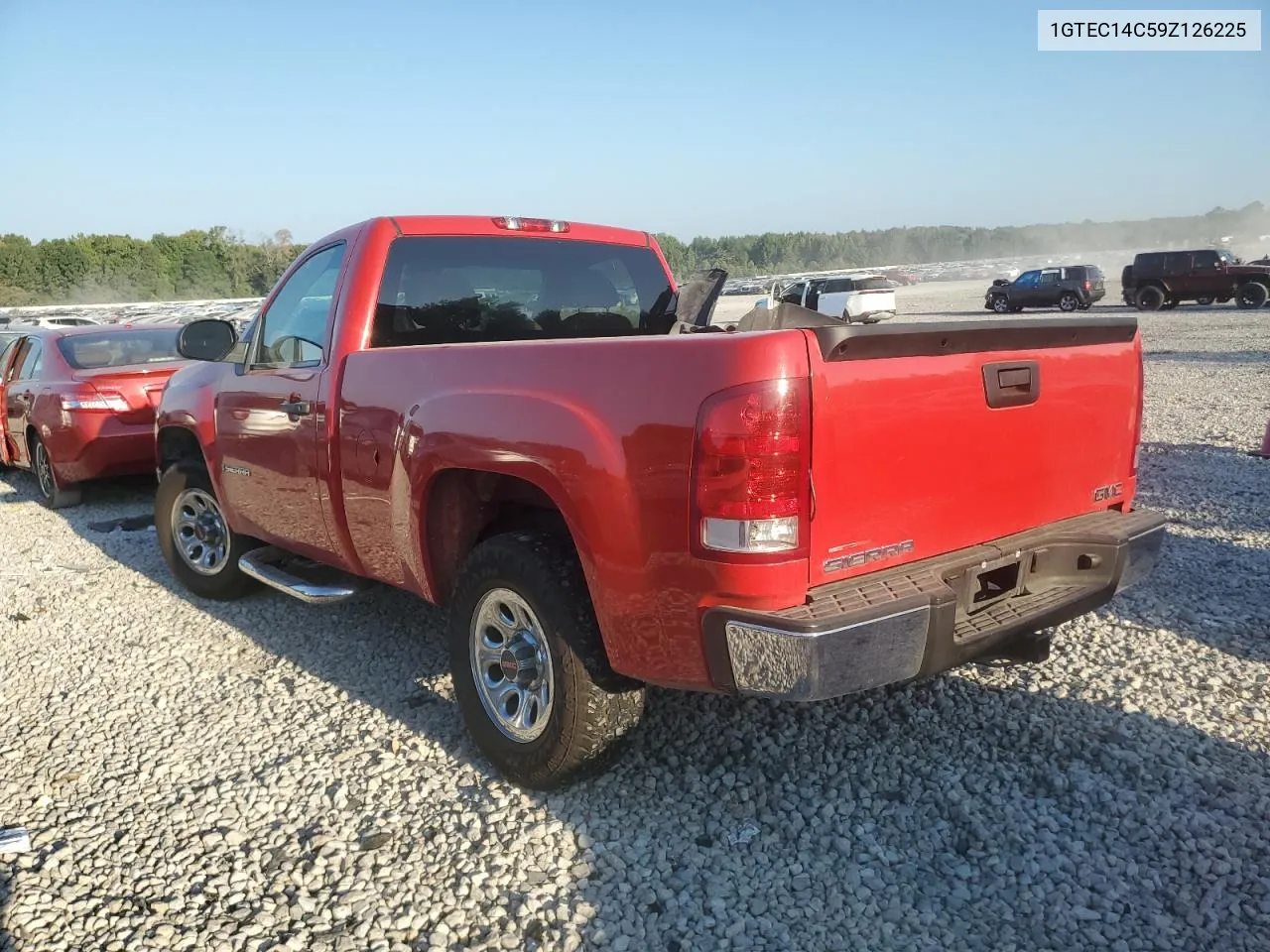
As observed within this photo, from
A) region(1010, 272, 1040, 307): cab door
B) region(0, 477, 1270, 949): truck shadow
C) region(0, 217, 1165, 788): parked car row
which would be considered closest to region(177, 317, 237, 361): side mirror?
region(0, 217, 1165, 788): parked car row

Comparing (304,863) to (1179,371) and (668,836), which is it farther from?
(1179,371)

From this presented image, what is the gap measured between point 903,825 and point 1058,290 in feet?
103

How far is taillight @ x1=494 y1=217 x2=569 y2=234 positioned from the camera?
4.33 metres

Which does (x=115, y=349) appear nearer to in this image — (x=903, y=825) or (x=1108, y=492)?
(x=903, y=825)

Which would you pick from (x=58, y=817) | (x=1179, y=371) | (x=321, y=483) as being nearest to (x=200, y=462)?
(x=321, y=483)

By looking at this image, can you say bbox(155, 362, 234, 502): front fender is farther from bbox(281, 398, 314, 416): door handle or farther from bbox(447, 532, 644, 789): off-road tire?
bbox(447, 532, 644, 789): off-road tire

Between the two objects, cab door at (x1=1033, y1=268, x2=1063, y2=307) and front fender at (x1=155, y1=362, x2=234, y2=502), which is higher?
cab door at (x1=1033, y1=268, x2=1063, y2=307)

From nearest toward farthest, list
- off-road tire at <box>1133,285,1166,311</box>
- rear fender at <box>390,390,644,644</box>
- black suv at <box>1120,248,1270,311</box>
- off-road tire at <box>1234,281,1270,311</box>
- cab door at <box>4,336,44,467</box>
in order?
rear fender at <box>390,390,644,644</box>
cab door at <box>4,336,44,467</box>
off-road tire at <box>1234,281,1270,311</box>
black suv at <box>1120,248,1270,311</box>
off-road tire at <box>1133,285,1166,311</box>

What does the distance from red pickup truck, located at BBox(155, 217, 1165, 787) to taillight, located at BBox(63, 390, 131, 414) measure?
420 centimetres

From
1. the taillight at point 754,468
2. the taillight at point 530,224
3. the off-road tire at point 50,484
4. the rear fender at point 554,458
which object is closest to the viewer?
the taillight at point 754,468

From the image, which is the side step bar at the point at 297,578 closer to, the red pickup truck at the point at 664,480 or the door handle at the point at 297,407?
the red pickup truck at the point at 664,480

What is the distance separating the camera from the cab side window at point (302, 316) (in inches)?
161

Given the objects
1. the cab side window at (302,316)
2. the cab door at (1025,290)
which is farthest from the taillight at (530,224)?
the cab door at (1025,290)

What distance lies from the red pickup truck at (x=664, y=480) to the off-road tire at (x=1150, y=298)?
1172 inches
